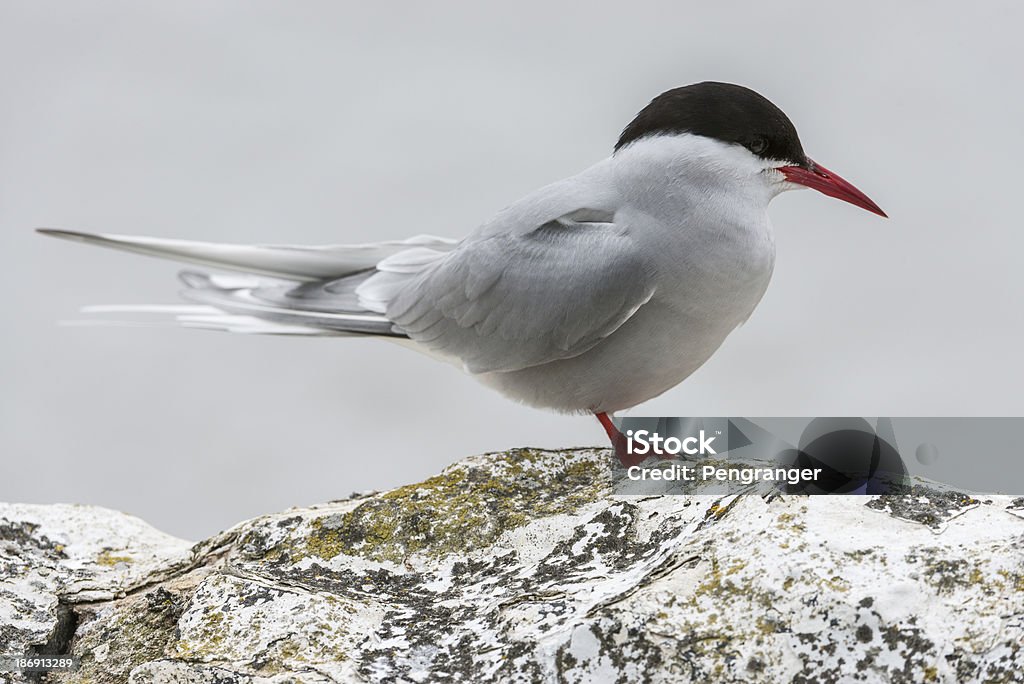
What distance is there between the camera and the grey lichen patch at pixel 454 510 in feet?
10.8

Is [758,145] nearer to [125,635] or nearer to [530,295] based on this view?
[530,295]

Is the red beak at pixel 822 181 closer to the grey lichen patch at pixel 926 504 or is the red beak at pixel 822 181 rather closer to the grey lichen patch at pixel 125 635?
the grey lichen patch at pixel 926 504

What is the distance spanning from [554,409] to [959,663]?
2.12 m

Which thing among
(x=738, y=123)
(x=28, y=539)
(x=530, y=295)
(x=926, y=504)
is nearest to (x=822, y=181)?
(x=738, y=123)

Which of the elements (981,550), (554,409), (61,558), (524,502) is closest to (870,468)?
(981,550)

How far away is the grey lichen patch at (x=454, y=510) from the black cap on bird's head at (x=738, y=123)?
3.99ft

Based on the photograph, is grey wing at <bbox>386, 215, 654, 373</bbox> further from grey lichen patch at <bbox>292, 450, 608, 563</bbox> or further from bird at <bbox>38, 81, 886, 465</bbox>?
grey lichen patch at <bbox>292, 450, 608, 563</bbox>

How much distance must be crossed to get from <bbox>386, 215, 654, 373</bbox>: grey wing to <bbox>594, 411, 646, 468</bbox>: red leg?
262 mm

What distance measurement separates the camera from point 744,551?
9.05 ft

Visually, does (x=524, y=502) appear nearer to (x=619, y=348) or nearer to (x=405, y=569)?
(x=405, y=569)

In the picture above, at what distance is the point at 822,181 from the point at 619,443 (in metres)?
1.16

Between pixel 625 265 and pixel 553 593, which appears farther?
Result: pixel 625 265

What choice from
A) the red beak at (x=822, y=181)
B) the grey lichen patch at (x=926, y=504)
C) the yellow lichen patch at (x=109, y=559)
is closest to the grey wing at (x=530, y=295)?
the red beak at (x=822, y=181)

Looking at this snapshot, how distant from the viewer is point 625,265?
3945 mm
